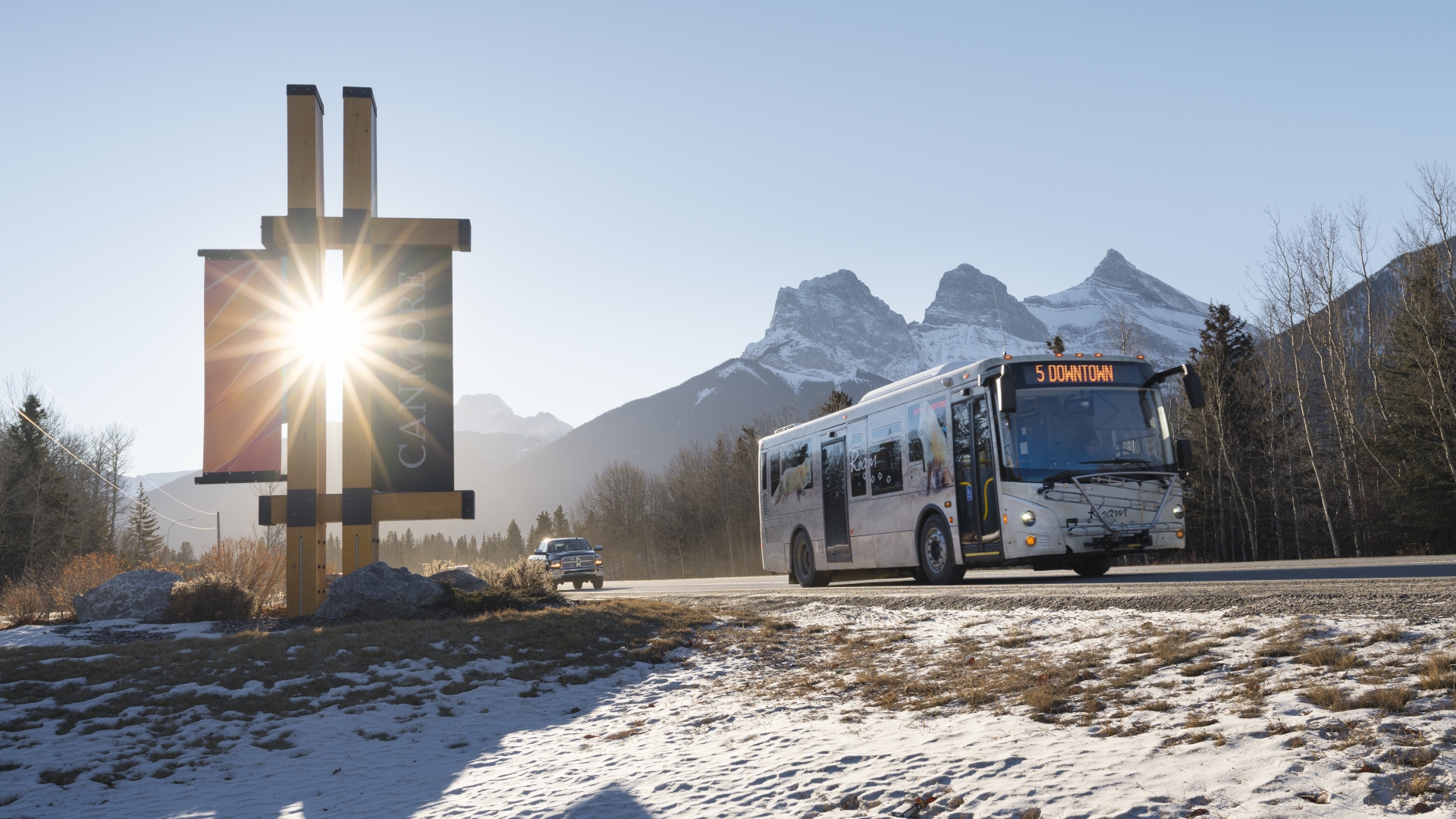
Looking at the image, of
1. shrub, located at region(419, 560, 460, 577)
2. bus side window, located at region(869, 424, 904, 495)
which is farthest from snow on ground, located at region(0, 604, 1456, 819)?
shrub, located at region(419, 560, 460, 577)

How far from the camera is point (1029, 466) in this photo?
13.1 meters

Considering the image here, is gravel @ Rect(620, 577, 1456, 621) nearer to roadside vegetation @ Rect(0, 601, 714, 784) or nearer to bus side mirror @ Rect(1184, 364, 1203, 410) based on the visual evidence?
roadside vegetation @ Rect(0, 601, 714, 784)

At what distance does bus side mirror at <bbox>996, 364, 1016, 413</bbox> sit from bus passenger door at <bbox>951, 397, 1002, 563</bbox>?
794 millimetres

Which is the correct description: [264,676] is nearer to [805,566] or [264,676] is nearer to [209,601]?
[209,601]

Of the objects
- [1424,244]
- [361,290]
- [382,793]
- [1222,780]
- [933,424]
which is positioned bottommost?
[382,793]

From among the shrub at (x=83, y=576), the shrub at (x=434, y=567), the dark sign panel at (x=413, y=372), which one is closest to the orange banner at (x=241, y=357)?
the dark sign panel at (x=413, y=372)

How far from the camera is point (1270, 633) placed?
672cm

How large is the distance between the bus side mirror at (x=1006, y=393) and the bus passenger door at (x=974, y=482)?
2.60 feet

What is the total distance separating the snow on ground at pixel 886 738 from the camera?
446cm

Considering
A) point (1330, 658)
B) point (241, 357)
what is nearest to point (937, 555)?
point (1330, 658)

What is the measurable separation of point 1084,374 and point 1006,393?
1.75 m

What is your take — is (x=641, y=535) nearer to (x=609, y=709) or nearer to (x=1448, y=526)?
(x=1448, y=526)

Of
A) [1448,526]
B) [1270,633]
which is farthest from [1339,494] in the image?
[1270,633]

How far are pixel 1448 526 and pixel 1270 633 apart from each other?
28.4 m
